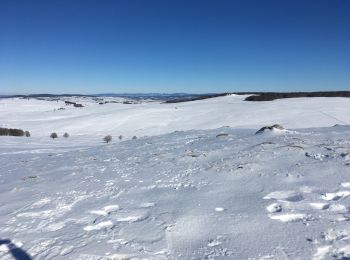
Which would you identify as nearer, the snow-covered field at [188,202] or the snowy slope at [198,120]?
the snow-covered field at [188,202]

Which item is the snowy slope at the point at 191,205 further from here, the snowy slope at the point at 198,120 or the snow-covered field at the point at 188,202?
the snowy slope at the point at 198,120

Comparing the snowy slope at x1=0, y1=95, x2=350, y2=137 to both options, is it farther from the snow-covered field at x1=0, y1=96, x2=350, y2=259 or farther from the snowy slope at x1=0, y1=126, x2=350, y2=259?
the snowy slope at x1=0, y1=126, x2=350, y2=259

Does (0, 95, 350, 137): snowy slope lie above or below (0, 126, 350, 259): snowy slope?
below

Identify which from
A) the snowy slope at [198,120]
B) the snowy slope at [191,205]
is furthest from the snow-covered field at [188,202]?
the snowy slope at [198,120]

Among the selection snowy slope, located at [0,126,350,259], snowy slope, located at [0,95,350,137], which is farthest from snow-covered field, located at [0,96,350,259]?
snowy slope, located at [0,95,350,137]

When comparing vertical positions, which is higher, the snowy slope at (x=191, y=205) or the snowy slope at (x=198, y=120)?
the snowy slope at (x=191, y=205)

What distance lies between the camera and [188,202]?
7035 millimetres

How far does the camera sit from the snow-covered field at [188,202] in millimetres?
5137

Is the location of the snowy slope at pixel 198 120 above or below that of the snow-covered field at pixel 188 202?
below

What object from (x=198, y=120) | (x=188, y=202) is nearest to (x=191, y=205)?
(x=188, y=202)

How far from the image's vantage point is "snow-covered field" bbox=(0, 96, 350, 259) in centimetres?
514

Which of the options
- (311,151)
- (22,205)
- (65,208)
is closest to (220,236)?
(65,208)

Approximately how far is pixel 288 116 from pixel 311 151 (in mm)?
31809

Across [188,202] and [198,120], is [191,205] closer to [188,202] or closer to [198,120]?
[188,202]
